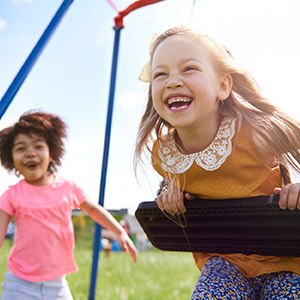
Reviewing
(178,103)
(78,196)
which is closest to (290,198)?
(178,103)

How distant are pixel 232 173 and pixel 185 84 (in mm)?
269

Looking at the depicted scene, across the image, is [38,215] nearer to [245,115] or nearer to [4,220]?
[4,220]

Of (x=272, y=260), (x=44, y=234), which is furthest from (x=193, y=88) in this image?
(x=44, y=234)

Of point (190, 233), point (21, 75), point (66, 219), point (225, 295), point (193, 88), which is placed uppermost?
point (21, 75)

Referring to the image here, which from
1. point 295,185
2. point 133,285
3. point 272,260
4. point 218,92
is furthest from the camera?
point 133,285

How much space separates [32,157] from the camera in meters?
2.46

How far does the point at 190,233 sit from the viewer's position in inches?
56.9

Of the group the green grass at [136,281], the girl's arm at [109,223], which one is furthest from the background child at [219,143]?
the green grass at [136,281]

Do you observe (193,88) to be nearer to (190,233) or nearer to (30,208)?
(190,233)

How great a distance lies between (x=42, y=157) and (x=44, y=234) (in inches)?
13.7

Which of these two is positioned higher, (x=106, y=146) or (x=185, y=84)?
(x=106, y=146)

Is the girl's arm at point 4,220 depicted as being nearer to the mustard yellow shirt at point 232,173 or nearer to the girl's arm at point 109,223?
the girl's arm at point 109,223

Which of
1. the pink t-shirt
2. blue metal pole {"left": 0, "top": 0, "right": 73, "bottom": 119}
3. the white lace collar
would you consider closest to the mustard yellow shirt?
the white lace collar

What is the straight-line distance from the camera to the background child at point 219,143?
4.63ft
